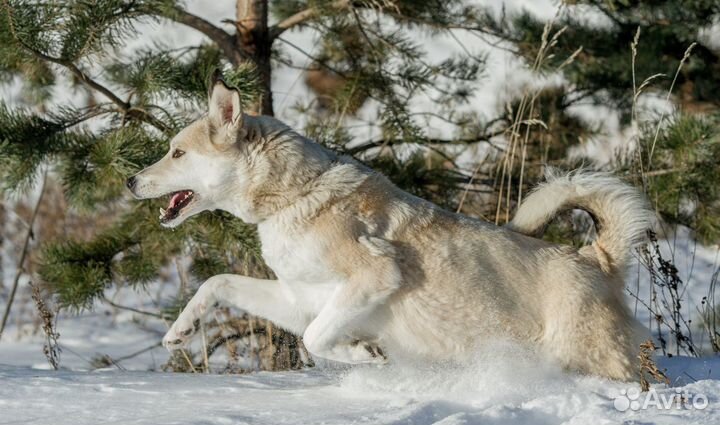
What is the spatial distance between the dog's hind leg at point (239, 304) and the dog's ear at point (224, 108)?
2.09ft

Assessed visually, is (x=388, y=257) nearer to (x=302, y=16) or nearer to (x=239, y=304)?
(x=239, y=304)

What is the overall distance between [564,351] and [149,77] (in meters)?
2.62

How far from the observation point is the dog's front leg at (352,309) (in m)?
3.73

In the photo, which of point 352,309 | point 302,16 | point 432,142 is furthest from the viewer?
point 432,142

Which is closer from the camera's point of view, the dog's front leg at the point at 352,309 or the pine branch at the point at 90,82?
the dog's front leg at the point at 352,309

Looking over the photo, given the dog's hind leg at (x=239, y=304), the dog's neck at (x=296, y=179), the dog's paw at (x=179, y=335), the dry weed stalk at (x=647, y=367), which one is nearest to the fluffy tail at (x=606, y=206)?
the dry weed stalk at (x=647, y=367)

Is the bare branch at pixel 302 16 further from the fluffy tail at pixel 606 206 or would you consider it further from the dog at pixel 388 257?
the fluffy tail at pixel 606 206

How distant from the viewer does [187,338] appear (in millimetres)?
4102

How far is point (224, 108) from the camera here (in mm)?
4066

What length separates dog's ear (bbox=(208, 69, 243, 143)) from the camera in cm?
399

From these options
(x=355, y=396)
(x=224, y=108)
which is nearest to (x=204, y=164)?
(x=224, y=108)

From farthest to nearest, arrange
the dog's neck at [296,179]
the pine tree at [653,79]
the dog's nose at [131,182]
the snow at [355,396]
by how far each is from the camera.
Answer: the pine tree at [653,79]
the dog's nose at [131,182]
the dog's neck at [296,179]
the snow at [355,396]

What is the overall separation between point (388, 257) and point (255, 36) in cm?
280

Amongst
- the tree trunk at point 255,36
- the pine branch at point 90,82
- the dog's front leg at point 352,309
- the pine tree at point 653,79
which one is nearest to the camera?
the dog's front leg at point 352,309
